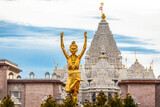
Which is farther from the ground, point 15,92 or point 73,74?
point 15,92

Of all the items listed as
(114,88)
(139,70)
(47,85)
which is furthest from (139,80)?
(139,70)

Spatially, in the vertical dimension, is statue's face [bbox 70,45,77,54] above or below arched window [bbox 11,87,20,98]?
above

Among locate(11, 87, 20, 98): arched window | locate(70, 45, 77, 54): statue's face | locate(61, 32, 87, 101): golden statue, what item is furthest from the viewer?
locate(11, 87, 20, 98): arched window

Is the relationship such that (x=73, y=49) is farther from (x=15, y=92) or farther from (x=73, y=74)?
(x=15, y=92)

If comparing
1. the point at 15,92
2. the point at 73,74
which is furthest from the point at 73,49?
the point at 15,92

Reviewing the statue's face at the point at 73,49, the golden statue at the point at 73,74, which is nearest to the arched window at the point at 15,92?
the golden statue at the point at 73,74

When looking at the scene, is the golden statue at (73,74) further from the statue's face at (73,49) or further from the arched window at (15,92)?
the arched window at (15,92)

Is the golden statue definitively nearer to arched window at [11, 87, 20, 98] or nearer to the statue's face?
the statue's face

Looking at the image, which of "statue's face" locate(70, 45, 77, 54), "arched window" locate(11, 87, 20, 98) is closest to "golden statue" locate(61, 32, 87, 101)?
"statue's face" locate(70, 45, 77, 54)

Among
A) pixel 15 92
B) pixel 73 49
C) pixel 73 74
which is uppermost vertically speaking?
pixel 73 49

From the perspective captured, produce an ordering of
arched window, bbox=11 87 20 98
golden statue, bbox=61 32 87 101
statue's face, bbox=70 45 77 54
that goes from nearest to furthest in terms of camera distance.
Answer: golden statue, bbox=61 32 87 101, statue's face, bbox=70 45 77 54, arched window, bbox=11 87 20 98

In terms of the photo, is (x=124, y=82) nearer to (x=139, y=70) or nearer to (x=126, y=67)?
(x=139, y=70)

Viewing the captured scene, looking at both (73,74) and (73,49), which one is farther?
(73,49)

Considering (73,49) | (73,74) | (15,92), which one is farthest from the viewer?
→ (15,92)
